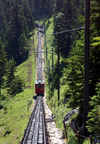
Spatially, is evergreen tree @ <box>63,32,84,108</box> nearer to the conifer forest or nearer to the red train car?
the conifer forest

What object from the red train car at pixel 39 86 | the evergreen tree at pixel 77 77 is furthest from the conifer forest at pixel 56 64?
the red train car at pixel 39 86

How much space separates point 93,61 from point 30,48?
9600cm

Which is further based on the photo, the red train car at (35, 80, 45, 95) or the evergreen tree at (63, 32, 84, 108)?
the red train car at (35, 80, 45, 95)

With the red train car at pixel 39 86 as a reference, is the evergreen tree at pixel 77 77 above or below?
above

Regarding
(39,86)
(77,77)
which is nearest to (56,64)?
(39,86)

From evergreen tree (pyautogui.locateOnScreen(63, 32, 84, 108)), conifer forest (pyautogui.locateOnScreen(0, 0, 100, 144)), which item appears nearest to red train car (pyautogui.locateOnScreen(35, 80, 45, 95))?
conifer forest (pyautogui.locateOnScreen(0, 0, 100, 144))

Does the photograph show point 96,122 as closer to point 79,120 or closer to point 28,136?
point 79,120

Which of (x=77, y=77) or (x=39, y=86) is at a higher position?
(x=77, y=77)

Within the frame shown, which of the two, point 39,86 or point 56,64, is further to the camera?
point 56,64

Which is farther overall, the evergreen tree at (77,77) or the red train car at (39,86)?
the red train car at (39,86)

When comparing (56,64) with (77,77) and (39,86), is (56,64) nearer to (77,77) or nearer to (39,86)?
(39,86)

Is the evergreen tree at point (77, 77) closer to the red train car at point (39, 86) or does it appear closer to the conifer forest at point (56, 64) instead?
the conifer forest at point (56, 64)

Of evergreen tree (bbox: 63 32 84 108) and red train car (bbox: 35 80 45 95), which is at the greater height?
evergreen tree (bbox: 63 32 84 108)

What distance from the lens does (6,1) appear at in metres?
135
